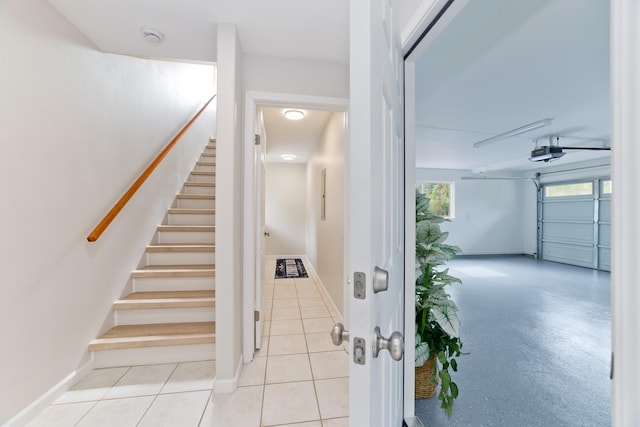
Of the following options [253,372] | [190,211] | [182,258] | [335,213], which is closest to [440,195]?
[335,213]

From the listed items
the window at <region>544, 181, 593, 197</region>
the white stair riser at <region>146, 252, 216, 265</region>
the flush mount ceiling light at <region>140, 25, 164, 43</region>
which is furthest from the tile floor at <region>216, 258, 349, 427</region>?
the window at <region>544, 181, 593, 197</region>

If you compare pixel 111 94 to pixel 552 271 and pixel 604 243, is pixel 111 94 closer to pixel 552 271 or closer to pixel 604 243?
pixel 552 271

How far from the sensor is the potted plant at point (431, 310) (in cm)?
147

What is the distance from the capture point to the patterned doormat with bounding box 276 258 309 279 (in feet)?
15.2

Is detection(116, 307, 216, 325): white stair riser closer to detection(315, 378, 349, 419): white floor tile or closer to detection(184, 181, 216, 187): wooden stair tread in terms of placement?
detection(315, 378, 349, 419): white floor tile

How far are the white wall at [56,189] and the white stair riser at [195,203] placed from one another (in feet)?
3.12

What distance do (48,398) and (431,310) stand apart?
231 centimetres

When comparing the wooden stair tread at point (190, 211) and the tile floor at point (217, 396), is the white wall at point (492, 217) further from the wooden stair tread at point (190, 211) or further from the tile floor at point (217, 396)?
the tile floor at point (217, 396)

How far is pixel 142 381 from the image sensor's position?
1.74 metres

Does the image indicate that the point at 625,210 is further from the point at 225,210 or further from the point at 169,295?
the point at 169,295

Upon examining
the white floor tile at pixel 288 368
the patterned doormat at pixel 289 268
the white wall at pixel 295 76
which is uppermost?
the white wall at pixel 295 76

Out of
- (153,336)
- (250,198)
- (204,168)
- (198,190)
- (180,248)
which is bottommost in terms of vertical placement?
(153,336)

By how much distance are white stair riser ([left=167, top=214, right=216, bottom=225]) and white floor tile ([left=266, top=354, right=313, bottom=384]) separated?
1.78 metres

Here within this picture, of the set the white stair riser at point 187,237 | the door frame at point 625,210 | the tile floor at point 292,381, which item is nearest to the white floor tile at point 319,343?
the tile floor at point 292,381
